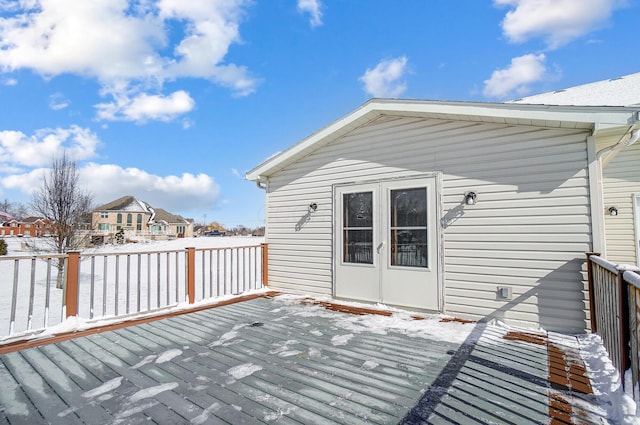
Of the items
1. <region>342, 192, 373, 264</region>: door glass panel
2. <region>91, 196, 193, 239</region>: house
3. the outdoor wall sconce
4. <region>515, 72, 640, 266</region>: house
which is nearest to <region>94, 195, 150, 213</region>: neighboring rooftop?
<region>91, 196, 193, 239</region>: house

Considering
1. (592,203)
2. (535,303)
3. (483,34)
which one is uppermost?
(483,34)

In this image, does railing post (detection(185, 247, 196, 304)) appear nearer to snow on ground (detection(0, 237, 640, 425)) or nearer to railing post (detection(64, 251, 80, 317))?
snow on ground (detection(0, 237, 640, 425))

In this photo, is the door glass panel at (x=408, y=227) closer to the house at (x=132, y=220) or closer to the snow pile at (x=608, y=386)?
the snow pile at (x=608, y=386)

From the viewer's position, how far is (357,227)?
4.96 meters

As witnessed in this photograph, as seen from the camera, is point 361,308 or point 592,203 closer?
point 592,203

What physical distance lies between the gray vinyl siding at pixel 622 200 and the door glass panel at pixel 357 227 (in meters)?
4.52

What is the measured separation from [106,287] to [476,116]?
6.86 m

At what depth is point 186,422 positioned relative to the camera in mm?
1774

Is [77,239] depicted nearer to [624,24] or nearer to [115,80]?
[115,80]

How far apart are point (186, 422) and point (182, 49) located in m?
9.27

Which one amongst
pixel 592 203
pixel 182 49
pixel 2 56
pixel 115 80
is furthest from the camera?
pixel 115 80

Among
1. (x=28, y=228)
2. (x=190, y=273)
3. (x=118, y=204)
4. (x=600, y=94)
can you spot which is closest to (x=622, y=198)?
(x=600, y=94)

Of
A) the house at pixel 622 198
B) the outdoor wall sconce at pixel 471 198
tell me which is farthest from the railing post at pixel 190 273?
the house at pixel 622 198

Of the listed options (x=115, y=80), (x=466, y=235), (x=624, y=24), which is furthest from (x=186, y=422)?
(x=115, y=80)
